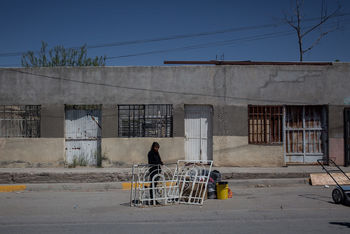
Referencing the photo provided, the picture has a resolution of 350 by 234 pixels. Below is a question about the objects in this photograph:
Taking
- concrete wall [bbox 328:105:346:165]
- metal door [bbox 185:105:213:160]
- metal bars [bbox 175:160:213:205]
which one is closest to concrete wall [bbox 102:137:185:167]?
metal door [bbox 185:105:213:160]

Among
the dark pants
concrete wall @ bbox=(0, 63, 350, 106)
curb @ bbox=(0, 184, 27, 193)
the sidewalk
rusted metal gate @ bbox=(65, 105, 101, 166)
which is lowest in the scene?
curb @ bbox=(0, 184, 27, 193)

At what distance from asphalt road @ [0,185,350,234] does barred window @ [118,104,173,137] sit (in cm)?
456

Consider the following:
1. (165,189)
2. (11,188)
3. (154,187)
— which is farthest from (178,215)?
(11,188)

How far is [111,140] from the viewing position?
14.3 metres

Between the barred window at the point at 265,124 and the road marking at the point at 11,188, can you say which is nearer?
the road marking at the point at 11,188

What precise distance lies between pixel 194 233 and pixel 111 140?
8.90 m

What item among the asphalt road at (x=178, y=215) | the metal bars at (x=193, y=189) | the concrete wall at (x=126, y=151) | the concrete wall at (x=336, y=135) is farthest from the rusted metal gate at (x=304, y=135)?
the metal bars at (x=193, y=189)

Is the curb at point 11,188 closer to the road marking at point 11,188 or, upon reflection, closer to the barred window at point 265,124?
the road marking at point 11,188

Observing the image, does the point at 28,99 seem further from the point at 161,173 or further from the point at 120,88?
the point at 161,173

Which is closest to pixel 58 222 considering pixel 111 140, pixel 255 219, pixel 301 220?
pixel 255 219

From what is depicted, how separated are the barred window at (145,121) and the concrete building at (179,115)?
4 cm

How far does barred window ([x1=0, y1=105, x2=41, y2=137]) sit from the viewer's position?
14570 mm

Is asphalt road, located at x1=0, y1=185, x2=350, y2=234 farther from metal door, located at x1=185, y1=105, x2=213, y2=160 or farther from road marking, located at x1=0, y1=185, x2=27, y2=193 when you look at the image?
metal door, located at x1=185, y1=105, x2=213, y2=160

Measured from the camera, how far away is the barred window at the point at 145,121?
14398 mm
